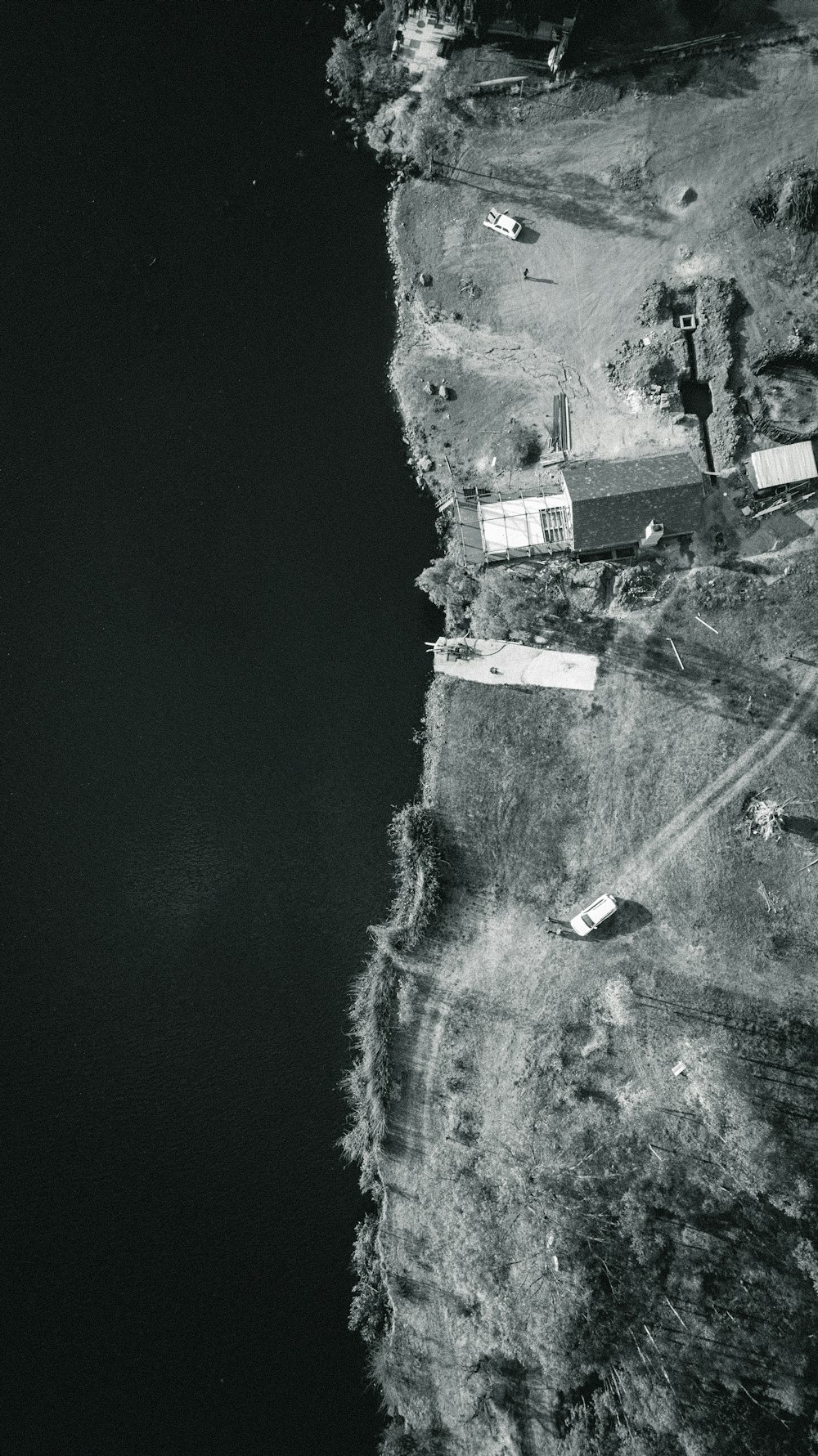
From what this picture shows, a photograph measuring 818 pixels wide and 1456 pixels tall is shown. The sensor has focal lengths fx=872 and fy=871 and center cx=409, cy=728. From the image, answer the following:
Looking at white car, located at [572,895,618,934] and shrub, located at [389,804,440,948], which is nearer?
white car, located at [572,895,618,934]

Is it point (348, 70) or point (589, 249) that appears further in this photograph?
point (348, 70)

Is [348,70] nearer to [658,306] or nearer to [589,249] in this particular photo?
[589,249]

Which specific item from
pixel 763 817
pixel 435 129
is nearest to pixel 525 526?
pixel 763 817

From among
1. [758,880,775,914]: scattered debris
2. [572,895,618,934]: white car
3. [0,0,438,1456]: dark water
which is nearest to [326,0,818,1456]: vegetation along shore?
[758,880,775,914]: scattered debris

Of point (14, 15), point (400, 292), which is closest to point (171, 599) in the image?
point (400, 292)

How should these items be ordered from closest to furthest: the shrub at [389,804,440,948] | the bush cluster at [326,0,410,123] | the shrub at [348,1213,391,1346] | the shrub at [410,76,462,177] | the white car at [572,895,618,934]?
the white car at [572,895,618,934], the shrub at [348,1213,391,1346], the shrub at [389,804,440,948], the shrub at [410,76,462,177], the bush cluster at [326,0,410,123]

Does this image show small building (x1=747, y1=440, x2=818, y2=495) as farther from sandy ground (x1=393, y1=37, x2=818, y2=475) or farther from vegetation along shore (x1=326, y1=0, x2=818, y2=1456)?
sandy ground (x1=393, y1=37, x2=818, y2=475)
